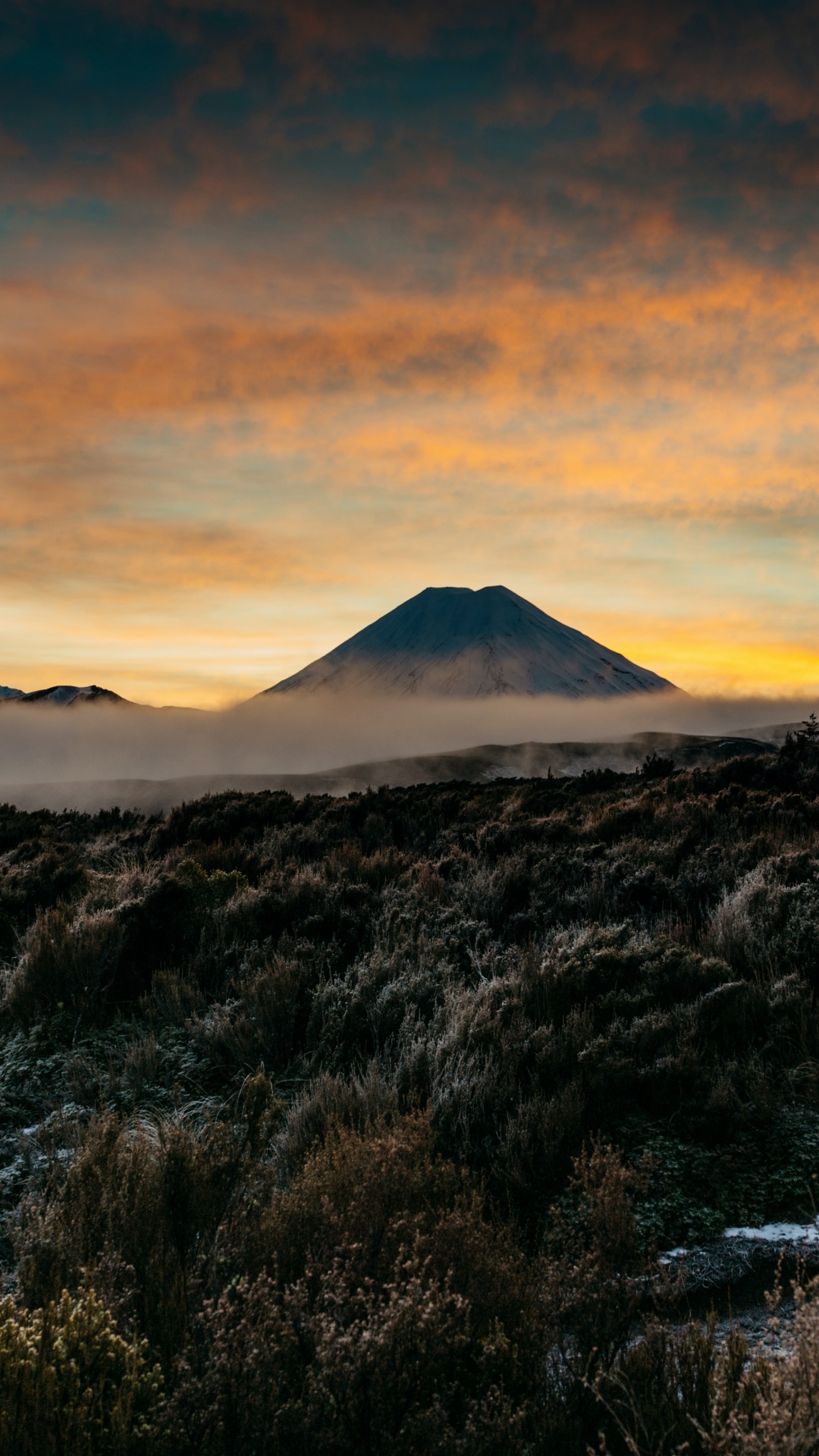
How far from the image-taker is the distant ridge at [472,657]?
15725 cm

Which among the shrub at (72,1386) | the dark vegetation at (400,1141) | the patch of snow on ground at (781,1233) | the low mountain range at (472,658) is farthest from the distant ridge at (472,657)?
the shrub at (72,1386)

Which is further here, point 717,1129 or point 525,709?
point 525,709

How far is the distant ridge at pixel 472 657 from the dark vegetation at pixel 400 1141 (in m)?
147

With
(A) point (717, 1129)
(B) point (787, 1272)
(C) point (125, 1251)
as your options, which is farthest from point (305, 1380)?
(A) point (717, 1129)

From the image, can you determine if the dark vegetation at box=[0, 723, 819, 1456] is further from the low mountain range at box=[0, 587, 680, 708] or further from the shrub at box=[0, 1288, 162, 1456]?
the low mountain range at box=[0, 587, 680, 708]

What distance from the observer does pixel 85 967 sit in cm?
681

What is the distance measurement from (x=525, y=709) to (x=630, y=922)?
142m

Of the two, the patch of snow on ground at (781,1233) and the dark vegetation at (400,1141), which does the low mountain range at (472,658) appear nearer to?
the dark vegetation at (400,1141)

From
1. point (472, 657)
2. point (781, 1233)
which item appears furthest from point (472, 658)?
point (781, 1233)

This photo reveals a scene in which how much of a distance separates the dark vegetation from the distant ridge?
147 m

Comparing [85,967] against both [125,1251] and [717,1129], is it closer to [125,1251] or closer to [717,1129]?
[125,1251]

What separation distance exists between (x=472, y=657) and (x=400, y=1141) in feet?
528

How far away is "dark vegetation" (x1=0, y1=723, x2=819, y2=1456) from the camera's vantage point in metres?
2.21

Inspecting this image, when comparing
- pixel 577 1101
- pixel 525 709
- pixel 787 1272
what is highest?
pixel 525 709
